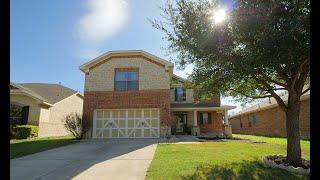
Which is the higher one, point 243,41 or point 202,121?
point 243,41

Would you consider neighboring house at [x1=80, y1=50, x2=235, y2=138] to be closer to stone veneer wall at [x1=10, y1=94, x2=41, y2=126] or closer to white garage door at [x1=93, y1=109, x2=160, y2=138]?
white garage door at [x1=93, y1=109, x2=160, y2=138]

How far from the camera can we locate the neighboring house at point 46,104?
27719 millimetres

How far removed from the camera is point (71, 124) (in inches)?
955

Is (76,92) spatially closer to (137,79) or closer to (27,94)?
(27,94)

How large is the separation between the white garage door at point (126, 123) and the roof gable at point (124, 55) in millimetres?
4443

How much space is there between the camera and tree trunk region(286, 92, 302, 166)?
1047 centimetres

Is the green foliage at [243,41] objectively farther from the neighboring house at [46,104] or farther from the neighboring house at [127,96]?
the neighboring house at [46,104]

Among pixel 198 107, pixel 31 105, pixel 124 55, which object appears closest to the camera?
pixel 124 55

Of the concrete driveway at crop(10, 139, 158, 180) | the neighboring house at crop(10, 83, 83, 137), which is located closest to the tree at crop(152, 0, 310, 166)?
the concrete driveway at crop(10, 139, 158, 180)

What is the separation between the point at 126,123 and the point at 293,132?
1644 centimetres

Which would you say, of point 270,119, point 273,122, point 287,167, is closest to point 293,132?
point 287,167

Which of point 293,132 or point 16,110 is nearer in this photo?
point 293,132

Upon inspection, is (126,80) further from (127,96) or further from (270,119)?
(270,119)

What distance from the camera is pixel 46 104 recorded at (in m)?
29.0
